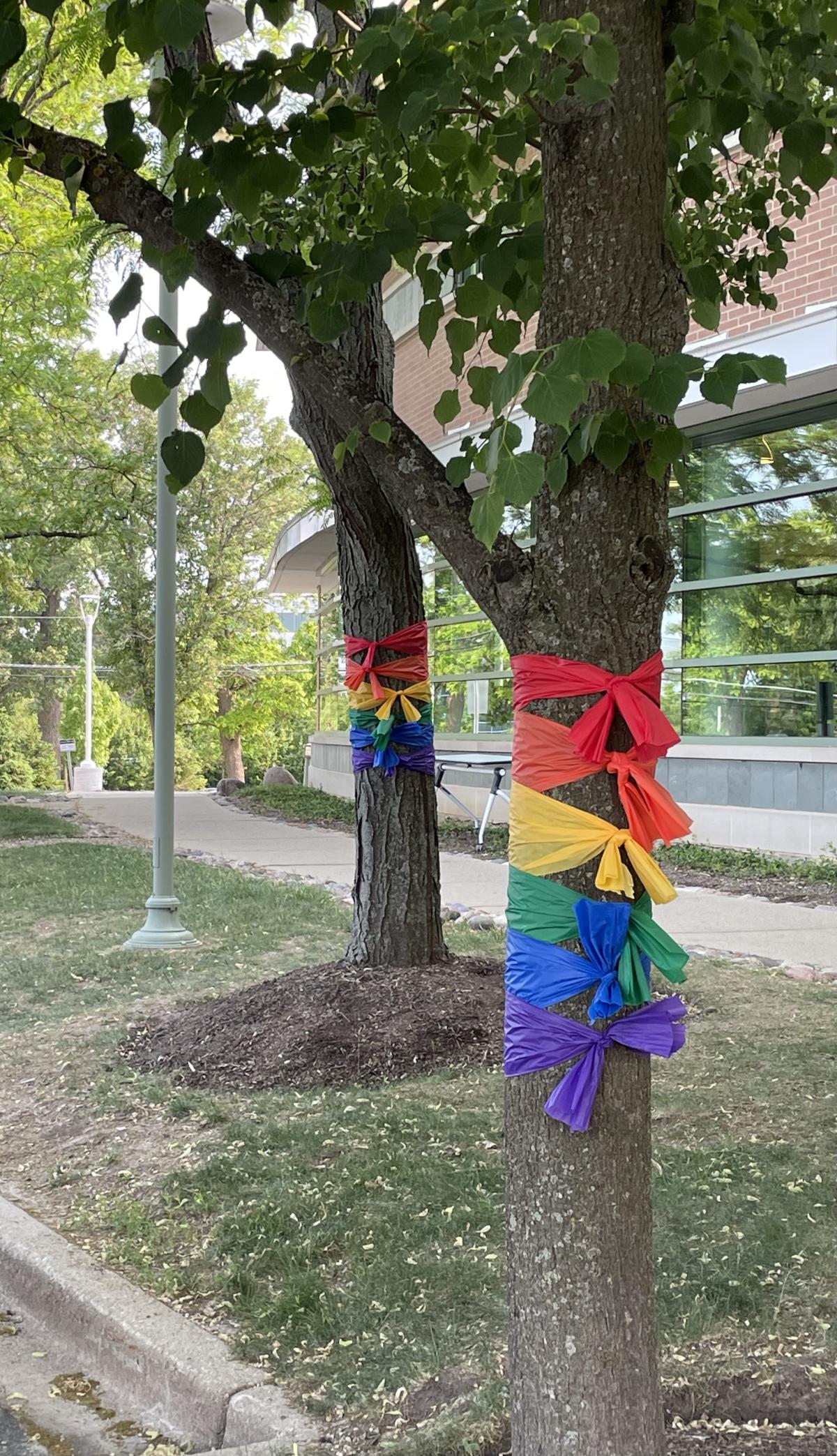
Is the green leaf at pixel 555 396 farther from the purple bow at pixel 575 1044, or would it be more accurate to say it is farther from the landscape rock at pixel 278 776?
the landscape rock at pixel 278 776

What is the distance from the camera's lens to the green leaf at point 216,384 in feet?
8.21

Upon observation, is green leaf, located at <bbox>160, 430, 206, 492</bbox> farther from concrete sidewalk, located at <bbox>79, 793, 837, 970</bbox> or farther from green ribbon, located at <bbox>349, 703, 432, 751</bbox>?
concrete sidewalk, located at <bbox>79, 793, 837, 970</bbox>

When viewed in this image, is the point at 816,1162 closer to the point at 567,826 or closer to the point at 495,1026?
the point at 495,1026

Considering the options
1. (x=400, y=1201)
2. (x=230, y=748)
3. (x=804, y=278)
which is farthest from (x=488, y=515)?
(x=230, y=748)

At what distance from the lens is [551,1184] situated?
2.27 metres

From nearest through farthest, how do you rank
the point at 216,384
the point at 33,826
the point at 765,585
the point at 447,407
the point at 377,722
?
the point at 216,384 < the point at 447,407 < the point at 377,722 < the point at 765,585 < the point at 33,826

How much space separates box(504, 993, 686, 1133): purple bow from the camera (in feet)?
7.41

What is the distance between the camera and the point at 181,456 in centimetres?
260

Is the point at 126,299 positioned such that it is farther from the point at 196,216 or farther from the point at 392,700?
the point at 392,700

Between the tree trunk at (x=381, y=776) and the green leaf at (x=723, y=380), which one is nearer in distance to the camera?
the green leaf at (x=723, y=380)

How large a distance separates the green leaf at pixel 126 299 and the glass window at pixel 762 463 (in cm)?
835

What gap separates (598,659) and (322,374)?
3.01 feet

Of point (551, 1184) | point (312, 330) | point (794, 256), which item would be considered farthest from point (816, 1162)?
point (794, 256)

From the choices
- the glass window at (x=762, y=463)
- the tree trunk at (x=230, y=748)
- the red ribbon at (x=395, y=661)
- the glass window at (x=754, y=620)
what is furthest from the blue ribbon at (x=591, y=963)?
the tree trunk at (x=230, y=748)
